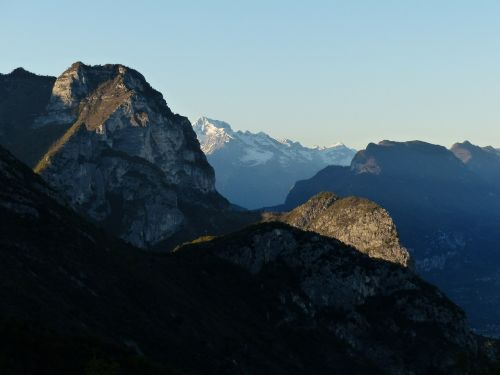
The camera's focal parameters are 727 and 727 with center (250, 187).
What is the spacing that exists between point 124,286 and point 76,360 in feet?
249

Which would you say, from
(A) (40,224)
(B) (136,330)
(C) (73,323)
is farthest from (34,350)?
(A) (40,224)

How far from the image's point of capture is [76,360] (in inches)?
3954

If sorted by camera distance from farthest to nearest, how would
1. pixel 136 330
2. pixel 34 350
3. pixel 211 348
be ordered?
pixel 211 348 < pixel 136 330 < pixel 34 350

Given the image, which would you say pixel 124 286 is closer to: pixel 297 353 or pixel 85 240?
pixel 85 240

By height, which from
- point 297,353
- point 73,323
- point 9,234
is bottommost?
point 297,353

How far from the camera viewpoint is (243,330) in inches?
7525

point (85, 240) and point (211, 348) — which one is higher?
point (85, 240)

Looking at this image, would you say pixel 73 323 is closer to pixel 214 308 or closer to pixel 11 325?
pixel 11 325

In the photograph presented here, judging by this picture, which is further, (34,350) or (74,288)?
(74,288)

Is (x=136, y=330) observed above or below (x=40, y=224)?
below

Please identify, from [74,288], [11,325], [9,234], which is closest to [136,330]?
[74,288]

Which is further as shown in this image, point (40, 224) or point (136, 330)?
point (40, 224)

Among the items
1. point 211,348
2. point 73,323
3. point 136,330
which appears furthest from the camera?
point 211,348

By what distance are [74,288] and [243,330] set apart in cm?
5213
